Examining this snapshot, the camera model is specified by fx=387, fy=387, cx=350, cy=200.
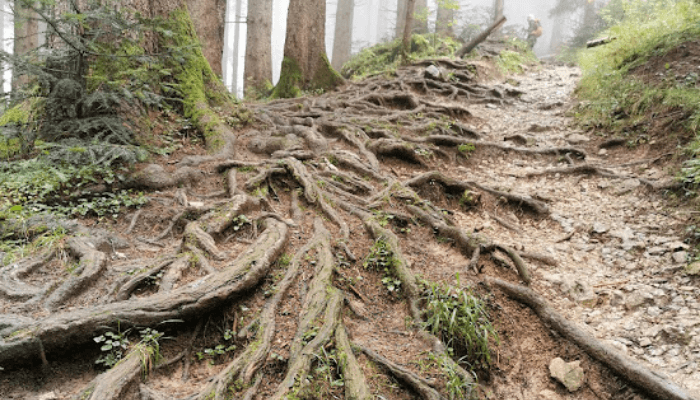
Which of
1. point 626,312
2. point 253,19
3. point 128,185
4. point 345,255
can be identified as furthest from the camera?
point 253,19

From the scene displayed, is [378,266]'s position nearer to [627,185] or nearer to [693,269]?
[693,269]

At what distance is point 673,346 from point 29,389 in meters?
4.77

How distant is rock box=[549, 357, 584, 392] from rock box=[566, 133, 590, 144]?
5567mm

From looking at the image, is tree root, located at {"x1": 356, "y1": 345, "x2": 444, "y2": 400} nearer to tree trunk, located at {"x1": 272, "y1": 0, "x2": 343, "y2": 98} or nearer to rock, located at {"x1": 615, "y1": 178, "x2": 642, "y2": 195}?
rock, located at {"x1": 615, "y1": 178, "x2": 642, "y2": 195}

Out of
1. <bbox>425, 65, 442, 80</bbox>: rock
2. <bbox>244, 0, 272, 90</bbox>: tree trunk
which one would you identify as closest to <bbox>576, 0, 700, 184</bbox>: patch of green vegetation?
<bbox>425, 65, 442, 80</bbox>: rock

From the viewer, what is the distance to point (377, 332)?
3.30 meters

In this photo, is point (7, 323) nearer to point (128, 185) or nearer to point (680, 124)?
point (128, 185)

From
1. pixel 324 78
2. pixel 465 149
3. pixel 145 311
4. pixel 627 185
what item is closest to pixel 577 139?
pixel 627 185

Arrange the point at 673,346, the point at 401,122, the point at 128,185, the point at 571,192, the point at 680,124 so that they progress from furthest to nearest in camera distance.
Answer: the point at 401,122, the point at 571,192, the point at 680,124, the point at 128,185, the point at 673,346

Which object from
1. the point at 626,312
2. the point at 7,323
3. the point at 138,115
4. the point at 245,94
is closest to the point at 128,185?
the point at 138,115

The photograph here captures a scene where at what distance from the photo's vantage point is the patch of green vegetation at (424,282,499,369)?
10.6 ft

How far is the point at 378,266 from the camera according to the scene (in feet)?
13.4

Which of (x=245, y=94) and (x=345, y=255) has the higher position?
(x=245, y=94)

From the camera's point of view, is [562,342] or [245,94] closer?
[562,342]
